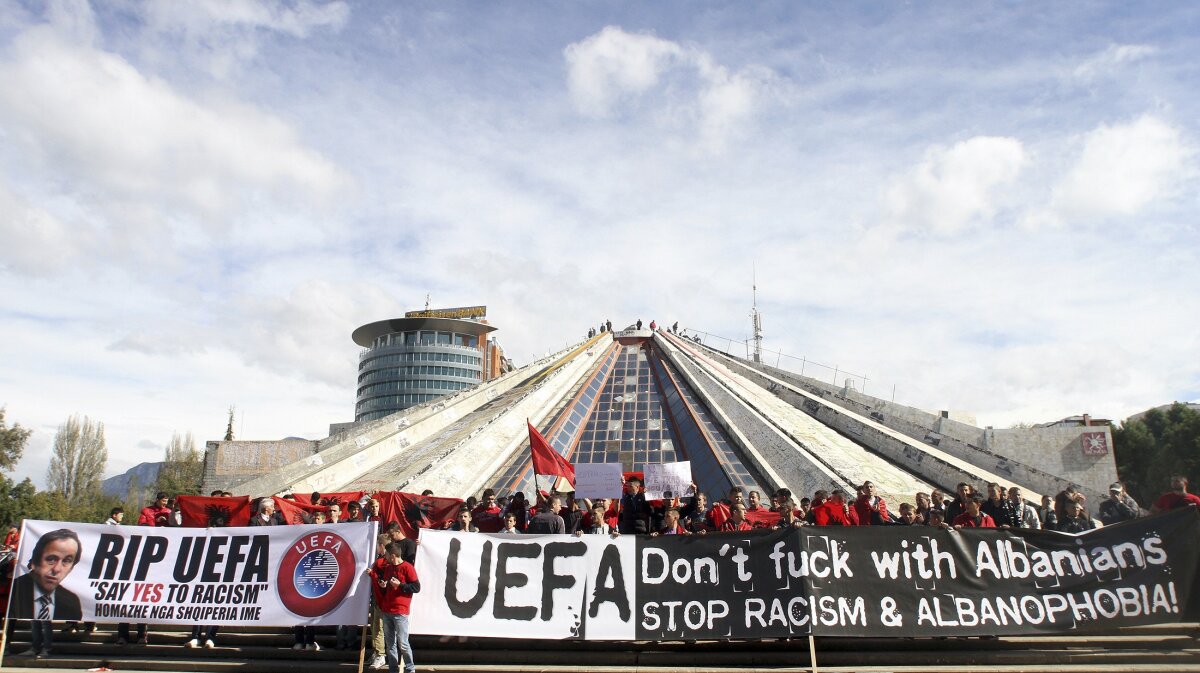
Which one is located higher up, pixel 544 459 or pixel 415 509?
pixel 544 459

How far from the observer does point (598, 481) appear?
40.1 ft

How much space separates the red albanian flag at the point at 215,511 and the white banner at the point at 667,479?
714 cm

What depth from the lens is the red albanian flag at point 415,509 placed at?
46.4 ft

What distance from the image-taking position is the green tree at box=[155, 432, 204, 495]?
59.2 meters

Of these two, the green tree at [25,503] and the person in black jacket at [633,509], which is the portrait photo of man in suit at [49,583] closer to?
the person in black jacket at [633,509]

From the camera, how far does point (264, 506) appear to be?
11.0m

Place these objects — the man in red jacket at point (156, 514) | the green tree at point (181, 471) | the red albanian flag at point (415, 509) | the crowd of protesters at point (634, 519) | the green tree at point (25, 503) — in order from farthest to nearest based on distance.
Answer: the green tree at point (181, 471)
the green tree at point (25, 503)
the red albanian flag at point (415, 509)
the man in red jacket at point (156, 514)
the crowd of protesters at point (634, 519)

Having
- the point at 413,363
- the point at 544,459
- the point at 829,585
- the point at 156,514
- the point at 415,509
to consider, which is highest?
the point at 413,363


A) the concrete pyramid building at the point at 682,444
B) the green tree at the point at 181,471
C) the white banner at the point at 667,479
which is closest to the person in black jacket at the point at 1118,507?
the white banner at the point at 667,479

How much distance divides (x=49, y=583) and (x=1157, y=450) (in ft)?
161

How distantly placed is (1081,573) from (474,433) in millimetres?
20450

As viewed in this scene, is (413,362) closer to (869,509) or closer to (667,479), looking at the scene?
(667,479)

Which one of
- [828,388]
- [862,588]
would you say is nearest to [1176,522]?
[862,588]

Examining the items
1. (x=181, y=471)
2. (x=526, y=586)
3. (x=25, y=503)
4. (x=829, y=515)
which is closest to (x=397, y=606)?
(x=526, y=586)
